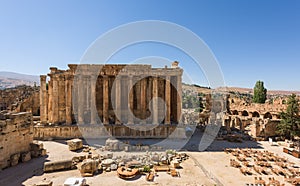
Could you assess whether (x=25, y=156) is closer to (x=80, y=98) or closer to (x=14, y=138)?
(x=14, y=138)

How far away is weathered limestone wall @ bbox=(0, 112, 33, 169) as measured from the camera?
41.1ft

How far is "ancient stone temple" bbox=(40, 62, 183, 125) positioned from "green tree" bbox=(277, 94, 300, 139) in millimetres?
12151

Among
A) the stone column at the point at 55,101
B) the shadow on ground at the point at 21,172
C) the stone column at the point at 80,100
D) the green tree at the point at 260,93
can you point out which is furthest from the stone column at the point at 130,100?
Answer: the green tree at the point at 260,93

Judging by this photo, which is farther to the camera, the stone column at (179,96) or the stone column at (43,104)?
the stone column at (43,104)

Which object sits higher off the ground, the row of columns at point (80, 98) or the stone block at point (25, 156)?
the row of columns at point (80, 98)

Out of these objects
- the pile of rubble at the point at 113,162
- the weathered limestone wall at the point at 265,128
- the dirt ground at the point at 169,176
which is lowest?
the dirt ground at the point at 169,176

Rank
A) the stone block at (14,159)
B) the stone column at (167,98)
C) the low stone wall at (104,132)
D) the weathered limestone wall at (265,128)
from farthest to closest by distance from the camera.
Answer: the weathered limestone wall at (265,128) → the stone column at (167,98) → the low stone wall at (104,132) → the stone block at (14,159)

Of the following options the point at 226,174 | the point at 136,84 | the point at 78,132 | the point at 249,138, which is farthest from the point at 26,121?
the point at 249,138

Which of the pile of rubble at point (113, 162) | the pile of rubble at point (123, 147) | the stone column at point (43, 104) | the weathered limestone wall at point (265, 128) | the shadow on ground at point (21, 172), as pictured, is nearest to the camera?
the shadow on ground at point (21, 172)

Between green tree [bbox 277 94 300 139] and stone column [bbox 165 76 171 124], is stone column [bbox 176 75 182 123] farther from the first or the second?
green tree [bbox 277 94 300 139]

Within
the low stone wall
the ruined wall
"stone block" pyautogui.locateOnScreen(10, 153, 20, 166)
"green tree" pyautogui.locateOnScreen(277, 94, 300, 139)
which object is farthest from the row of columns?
"green tree" pyautogui.locateOnScreen(277, 94, 300, 139)

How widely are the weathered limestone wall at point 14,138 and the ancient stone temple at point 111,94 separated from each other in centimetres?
535

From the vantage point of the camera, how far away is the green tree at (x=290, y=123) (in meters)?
20.2

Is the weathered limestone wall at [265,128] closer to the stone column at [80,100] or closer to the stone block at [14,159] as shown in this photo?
the stone column at [80,100]
